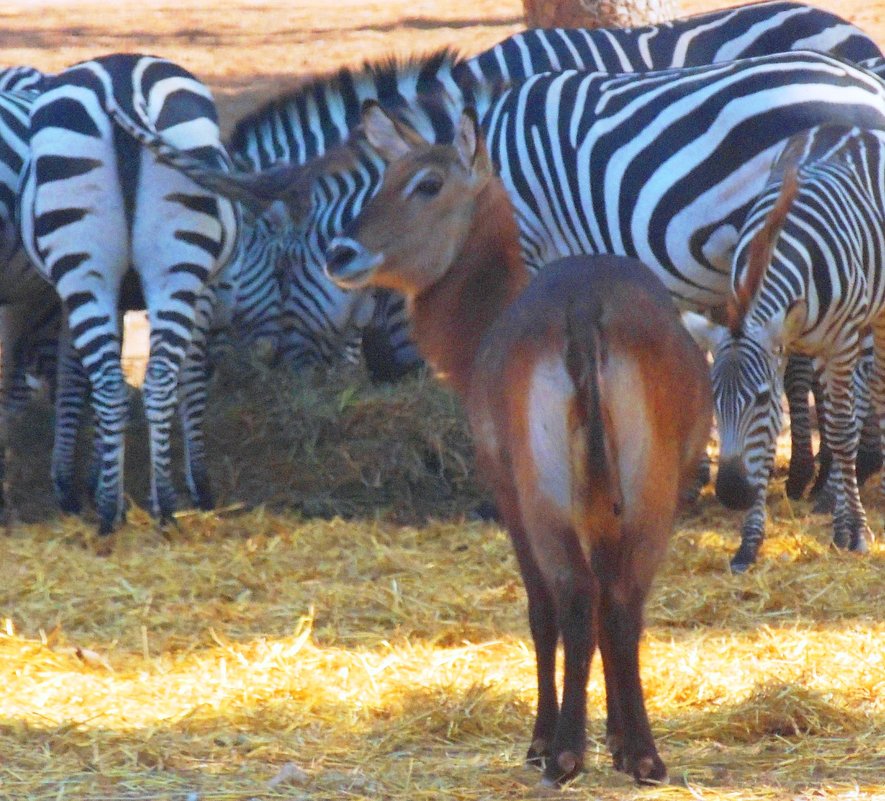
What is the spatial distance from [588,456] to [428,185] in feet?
5.56

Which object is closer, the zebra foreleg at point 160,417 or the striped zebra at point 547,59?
the zebra foreleg at point 160,417

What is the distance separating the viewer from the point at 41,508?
29.0 feet

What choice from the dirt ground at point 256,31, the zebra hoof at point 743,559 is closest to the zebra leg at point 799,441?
the zebra hoof at point 743,559

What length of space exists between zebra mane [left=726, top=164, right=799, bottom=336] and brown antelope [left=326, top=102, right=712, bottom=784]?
2.36m

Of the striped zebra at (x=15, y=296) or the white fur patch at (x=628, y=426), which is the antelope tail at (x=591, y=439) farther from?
the striped zebra at (x=15, y=296)

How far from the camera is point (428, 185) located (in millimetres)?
5465

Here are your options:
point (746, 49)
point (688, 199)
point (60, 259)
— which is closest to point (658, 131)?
point (688, 199)

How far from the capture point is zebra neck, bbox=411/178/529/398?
17.0 feet

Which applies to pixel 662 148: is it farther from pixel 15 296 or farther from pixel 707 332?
pixel 15 296

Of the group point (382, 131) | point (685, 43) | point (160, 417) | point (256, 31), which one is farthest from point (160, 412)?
point (256, 31)

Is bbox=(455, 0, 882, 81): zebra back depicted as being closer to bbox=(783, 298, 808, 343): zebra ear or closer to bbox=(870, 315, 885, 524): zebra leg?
bbox=(870, 315, 885, 524): zebra leg

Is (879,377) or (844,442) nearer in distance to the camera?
(844,442)

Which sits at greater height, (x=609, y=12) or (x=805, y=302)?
(x=609, y=12)

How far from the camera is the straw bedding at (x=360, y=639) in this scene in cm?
464
